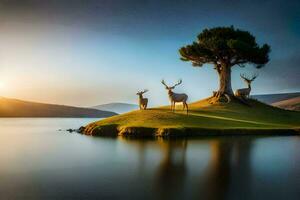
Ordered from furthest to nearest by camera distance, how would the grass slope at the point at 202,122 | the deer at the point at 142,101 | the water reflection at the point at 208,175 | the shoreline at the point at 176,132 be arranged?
the deer at the point at 142,101, the grass slope at the point at 202,122, the shoreline at the point at 176,132, the water reflection at the point at 208,175

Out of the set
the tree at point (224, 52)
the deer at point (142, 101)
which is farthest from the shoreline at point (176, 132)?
the tree at point (224, 52)

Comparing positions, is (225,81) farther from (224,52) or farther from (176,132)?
(176,132)

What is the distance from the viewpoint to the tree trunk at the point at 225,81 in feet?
226

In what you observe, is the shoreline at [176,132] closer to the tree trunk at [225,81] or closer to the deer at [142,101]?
the deer at [142,101]

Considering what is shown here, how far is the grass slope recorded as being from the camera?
1786 inches

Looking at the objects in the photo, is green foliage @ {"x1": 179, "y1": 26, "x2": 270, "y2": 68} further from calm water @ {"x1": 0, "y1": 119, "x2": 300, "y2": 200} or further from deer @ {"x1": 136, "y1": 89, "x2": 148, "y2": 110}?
calm water @ {"x1": 0, "y1": 119, "x2": 300, "y2": 200}

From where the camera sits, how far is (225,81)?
6919 cm

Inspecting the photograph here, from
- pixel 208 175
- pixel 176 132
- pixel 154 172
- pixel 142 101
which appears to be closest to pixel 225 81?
pixel 142 101

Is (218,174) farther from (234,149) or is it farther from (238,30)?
(238,30)

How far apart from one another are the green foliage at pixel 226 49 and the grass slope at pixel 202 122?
9126mm

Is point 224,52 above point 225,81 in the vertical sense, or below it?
above

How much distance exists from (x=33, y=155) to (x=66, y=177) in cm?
1111

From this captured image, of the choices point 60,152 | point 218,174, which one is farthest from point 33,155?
point 218,174

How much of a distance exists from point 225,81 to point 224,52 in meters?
5.04
